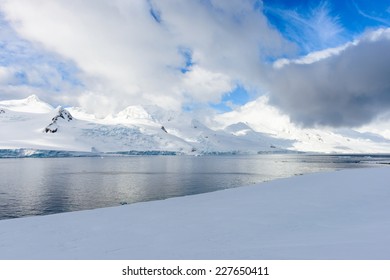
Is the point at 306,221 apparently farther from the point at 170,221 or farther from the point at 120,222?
the point at 120,222

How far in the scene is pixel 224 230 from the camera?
1218 cm

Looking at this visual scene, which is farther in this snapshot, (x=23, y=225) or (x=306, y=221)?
(x=23, y=225)

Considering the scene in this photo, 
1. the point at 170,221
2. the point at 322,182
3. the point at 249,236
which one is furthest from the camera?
the point at 322,182

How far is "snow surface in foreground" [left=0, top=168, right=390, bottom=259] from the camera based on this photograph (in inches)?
363

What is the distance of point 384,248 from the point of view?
843 centimetres

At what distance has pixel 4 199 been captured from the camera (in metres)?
35.5

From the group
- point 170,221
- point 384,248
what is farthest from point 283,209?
point 384,248

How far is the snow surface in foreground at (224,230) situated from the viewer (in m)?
9.22
